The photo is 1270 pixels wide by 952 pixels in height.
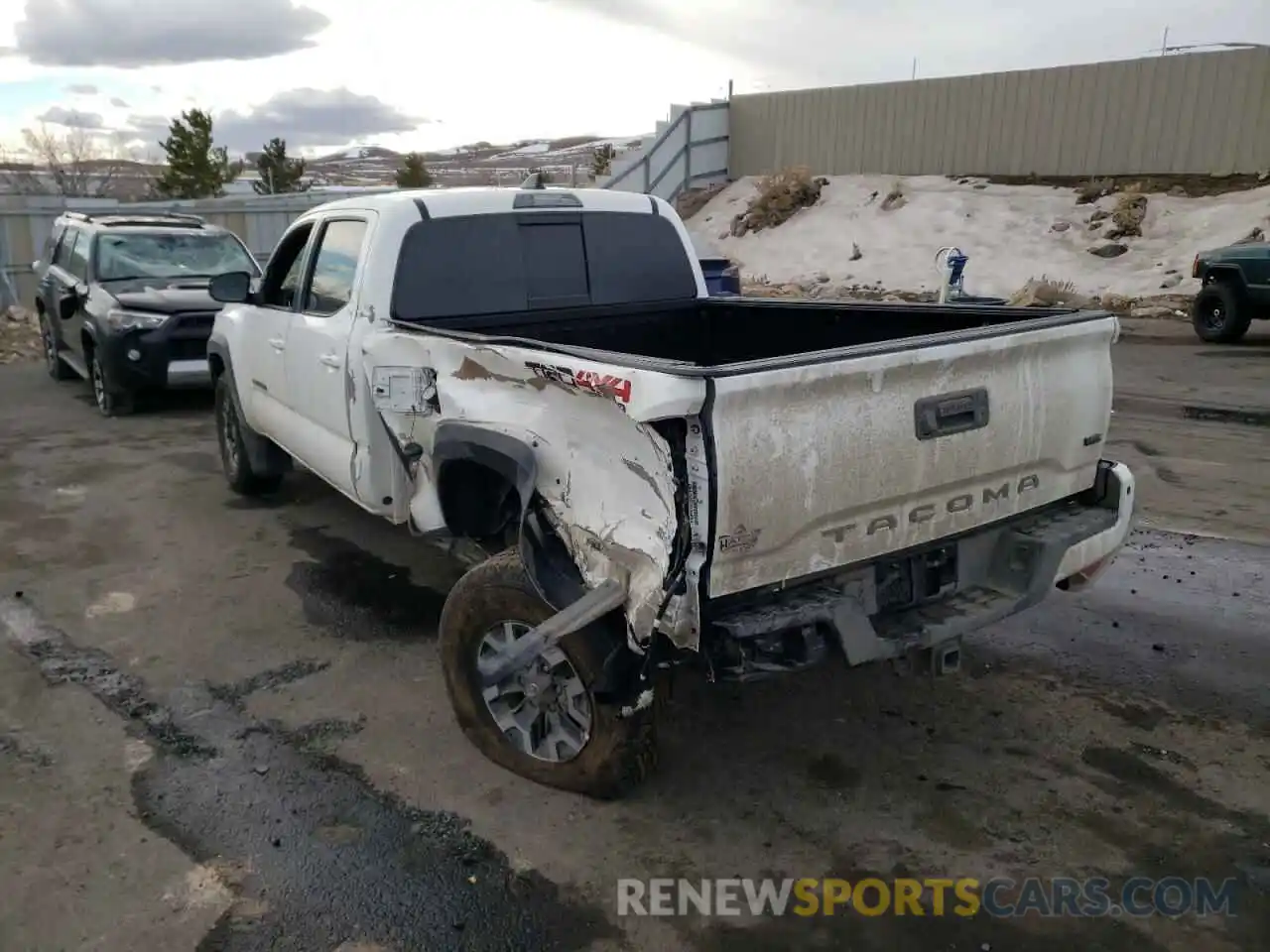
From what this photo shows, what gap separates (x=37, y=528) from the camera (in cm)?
669

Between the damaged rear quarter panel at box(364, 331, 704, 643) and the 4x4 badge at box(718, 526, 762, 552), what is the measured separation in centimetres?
15

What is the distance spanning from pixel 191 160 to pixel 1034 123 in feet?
102

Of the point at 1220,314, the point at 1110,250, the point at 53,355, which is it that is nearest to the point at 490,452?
the point at 53,355

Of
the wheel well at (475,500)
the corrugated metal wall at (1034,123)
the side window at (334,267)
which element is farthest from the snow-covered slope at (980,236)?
the wheel well at (475,500)

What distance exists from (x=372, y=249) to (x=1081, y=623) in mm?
3800

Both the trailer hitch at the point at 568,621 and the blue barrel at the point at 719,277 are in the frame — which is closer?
the trailer hitch at the point at 568,621

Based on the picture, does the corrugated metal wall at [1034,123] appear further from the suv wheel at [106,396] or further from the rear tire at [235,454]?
the rear tire at [235,454]

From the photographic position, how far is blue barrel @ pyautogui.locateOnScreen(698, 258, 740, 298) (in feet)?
37.5

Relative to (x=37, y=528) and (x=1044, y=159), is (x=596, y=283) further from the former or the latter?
(x=1044, y=159)

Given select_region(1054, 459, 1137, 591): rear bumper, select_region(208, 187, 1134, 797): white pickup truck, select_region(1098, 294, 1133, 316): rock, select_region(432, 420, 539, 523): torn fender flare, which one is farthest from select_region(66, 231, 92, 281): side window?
select_region(1098, 294, 1133, 316): rock

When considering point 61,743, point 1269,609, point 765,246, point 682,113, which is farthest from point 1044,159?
point 61,743

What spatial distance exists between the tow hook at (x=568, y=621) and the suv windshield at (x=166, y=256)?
8.59 metres

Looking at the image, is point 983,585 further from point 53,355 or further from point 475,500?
point 53,355

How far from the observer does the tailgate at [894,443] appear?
9.50 feet
